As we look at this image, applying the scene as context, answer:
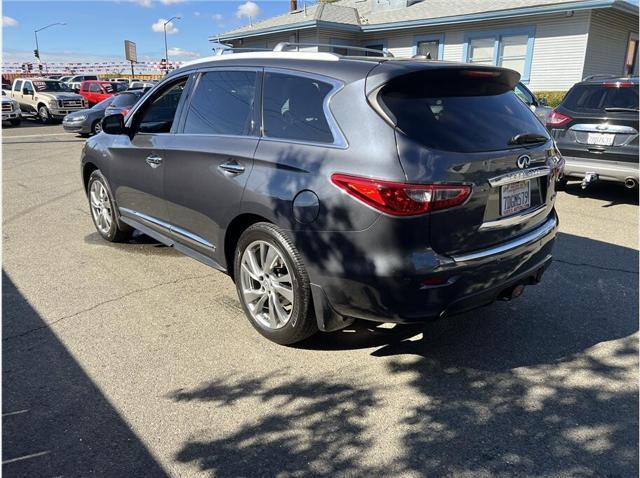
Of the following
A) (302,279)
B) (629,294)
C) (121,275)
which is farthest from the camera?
(121,275)

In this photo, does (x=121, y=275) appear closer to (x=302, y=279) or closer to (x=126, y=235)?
(x=126, y=235)

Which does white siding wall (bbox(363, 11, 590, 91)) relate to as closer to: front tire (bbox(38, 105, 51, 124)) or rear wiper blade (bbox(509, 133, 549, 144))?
rear wiper blade (bbox(509, 133, 549, 144))

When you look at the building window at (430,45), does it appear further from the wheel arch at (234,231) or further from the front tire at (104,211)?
the wheel arch at (234,231)

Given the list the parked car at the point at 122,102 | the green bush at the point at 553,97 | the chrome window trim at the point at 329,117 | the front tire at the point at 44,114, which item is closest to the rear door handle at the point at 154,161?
the chrome window trim at the point at 329,117

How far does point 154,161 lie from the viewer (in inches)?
176

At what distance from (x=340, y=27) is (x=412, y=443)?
68.3 feet

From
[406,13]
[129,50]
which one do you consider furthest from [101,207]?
[129,50]

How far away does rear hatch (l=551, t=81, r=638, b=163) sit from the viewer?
22.9 feet

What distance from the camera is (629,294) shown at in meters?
4.37

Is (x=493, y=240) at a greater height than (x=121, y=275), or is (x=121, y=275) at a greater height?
(x=493, y=240)

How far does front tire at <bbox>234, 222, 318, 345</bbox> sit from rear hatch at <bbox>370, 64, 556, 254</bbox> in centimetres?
89

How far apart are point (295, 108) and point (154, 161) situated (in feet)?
5.58

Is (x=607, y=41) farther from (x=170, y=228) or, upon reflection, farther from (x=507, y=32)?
(x=170, y=228)

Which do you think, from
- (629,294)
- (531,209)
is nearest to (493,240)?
(531,209)
